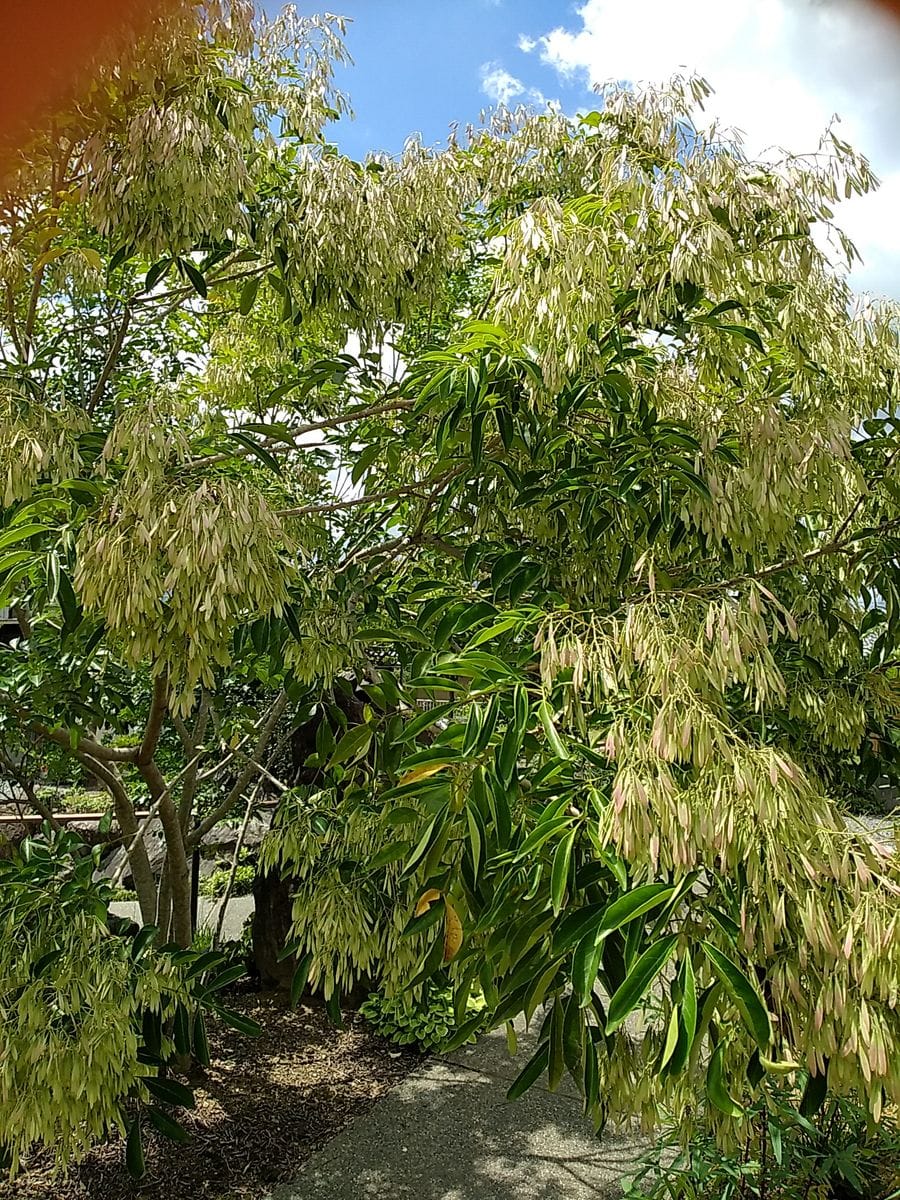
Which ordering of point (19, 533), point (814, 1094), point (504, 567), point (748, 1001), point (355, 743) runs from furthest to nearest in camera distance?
point (355, 743) → point (504, 567) → point (19, 533) → point (814, 1094) → point (748, 1001)

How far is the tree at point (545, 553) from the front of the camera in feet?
3.31

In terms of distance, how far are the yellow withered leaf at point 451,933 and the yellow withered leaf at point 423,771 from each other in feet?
0.69

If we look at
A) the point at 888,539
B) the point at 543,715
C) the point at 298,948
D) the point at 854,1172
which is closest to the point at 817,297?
the point at 888,539

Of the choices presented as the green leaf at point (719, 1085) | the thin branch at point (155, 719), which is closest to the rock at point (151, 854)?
the thin branch at point (155, 719)

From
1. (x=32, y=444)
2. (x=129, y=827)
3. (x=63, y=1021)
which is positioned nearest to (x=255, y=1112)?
(x=129, y=827)

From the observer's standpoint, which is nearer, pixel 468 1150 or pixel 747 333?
pixel 747 333

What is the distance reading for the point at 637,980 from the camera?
96cm

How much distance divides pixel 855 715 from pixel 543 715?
3.53 feet

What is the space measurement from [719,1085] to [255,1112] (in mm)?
2946

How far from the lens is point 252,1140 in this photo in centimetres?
321

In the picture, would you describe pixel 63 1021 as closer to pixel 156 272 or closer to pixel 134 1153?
pixel 134 1153

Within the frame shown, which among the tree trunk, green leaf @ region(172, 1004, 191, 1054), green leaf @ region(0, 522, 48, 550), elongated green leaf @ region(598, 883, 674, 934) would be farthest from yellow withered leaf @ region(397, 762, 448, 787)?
the tree trunk

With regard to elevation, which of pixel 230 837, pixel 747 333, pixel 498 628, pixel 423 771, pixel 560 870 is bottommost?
pixel 230 837

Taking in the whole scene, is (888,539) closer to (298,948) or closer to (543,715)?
(543,715)
